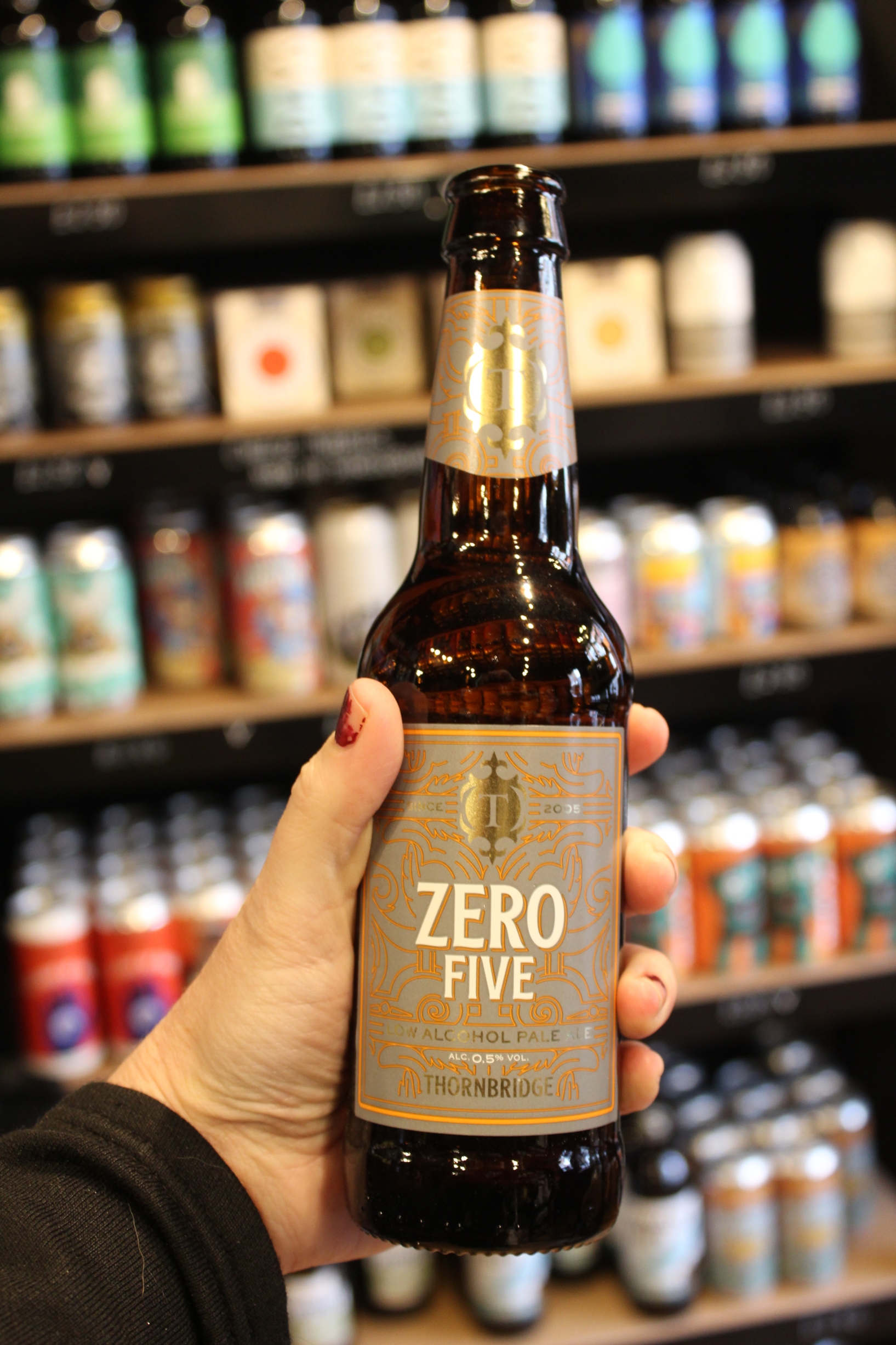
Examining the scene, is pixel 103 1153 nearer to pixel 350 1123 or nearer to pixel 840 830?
pixel 350 1123

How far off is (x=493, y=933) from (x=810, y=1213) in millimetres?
1186

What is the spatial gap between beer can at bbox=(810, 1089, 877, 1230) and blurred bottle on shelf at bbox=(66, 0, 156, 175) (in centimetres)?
161

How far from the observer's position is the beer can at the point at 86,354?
153cm

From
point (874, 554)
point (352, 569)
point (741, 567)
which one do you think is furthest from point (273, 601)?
point (874, 554)

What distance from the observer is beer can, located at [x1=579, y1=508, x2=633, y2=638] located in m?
1.58

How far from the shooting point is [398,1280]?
1.69 m

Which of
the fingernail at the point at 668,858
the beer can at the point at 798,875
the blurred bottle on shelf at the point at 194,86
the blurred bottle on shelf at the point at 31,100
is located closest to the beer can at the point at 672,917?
the beer can at the point at 798,875

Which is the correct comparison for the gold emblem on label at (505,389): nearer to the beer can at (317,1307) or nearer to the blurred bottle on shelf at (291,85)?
the blurred bottle on shelf at (291,85)

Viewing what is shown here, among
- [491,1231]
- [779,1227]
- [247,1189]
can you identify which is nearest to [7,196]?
[247,1189]

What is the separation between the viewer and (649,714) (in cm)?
99

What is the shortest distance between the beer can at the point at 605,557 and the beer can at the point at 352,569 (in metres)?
0.25

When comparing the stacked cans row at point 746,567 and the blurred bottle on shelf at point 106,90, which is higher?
the blurred bottle on shelf at point 106,90

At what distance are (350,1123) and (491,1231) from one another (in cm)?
12

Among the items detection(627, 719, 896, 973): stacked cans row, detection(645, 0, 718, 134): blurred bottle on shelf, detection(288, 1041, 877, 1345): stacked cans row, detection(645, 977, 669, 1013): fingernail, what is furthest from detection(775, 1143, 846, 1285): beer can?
detection(645, 0, 718, 134): blurred bottle on shelf
